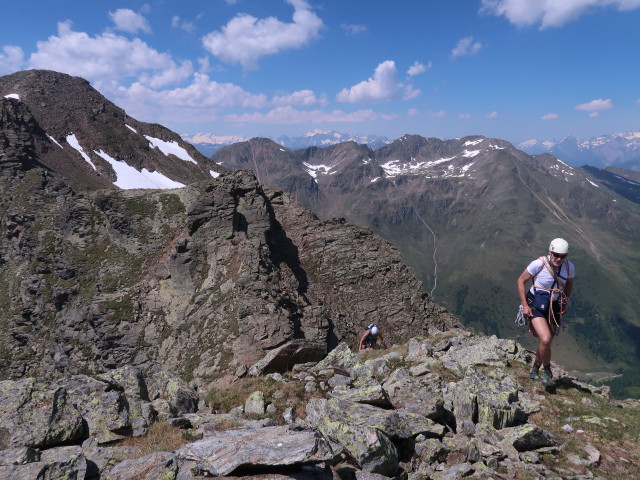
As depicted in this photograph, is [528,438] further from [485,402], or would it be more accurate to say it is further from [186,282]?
[186,282]

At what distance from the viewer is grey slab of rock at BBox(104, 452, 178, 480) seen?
29.8 ft

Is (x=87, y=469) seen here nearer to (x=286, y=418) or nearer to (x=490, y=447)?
(x=286, y=418)

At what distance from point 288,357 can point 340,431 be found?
451 inches

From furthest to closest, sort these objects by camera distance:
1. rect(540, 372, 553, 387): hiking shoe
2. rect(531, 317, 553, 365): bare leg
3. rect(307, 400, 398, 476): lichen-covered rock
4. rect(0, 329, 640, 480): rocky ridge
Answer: rect(540, 372, 553, 387): hiking shoe
rect(531, 317, 553, 365): bare leg
rect(307, 400, 398, 476): lichen-covered rock
rect(0, 329, 640, 480): rocky ridge

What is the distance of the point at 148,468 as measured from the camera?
9.41 metres

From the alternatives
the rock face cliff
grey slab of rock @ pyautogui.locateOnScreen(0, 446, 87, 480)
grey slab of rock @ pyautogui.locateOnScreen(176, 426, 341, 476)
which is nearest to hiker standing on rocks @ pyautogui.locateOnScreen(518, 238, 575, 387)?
grey slab of rock @ pyautogui.locateOnScreen(176, 426, 341, 476)

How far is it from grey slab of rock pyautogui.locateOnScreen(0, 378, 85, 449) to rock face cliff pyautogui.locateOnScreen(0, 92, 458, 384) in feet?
60.1

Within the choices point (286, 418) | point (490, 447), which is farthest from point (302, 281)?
point (490, 447)

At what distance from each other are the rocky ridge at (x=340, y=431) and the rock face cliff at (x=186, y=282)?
16.5 metres

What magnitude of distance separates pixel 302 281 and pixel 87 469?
40.9 m

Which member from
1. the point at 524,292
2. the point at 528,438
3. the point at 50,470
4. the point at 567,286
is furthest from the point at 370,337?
the point at 50,470

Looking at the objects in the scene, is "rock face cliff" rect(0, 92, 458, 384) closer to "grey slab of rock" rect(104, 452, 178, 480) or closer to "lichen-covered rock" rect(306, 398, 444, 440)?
"lichen-covered rock" rect(306, 398, 444, 440)

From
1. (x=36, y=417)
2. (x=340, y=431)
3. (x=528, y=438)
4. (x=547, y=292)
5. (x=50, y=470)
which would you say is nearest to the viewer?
(x=50, y=470)

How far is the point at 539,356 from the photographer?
16141mm
